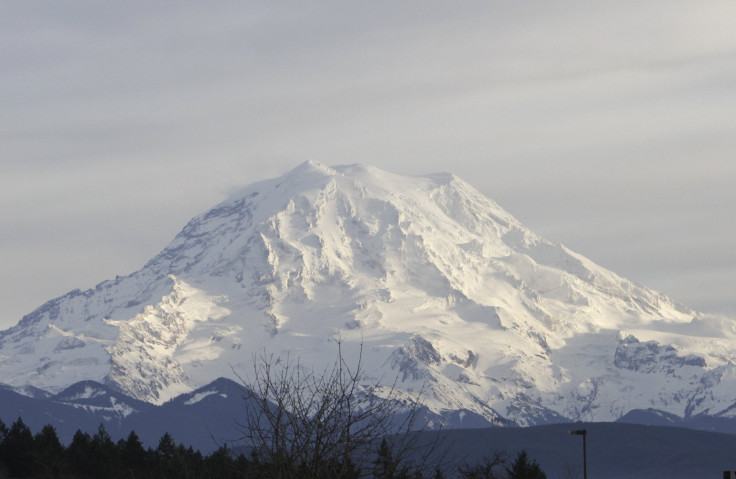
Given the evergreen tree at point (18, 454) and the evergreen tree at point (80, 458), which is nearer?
the evergreen tree at point (18, 454)

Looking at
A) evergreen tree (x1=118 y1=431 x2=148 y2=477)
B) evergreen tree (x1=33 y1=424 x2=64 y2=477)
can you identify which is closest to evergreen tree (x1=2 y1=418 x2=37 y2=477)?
evergreen tree (x1=33 y1=424 x2=64 y2=477)

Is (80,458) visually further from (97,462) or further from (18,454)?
(18,454)

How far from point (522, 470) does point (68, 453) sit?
49041mm

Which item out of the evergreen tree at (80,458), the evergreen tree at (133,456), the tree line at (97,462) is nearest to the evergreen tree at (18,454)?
the tree line at (97,462)

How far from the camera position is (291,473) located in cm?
3259

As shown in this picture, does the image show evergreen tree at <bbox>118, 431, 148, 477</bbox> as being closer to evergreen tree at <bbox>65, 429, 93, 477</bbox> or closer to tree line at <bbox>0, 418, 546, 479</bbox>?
tree line at <bbox>0, 418, 546, 479</bbox>

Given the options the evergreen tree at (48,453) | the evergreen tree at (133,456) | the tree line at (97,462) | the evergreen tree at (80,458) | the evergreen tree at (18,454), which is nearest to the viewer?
the tree line at (97,462)

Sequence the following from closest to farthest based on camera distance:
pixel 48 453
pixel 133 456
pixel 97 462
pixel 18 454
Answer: pixel 48 453 < pixel 18 454 < pixel 97 462 < pixel 133 456

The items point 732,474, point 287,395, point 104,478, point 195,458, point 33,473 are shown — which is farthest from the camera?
point 195,458

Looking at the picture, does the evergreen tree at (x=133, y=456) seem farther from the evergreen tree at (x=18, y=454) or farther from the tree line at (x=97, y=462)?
the evergreen tree at (x=18, y=454)

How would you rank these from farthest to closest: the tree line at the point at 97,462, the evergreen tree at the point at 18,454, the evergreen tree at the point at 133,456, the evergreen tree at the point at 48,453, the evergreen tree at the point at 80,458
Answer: the evergreen tree at the point at 133,456 < the evergreen tree at the point at 80,458 < the evergreen tree at the point at 18,454 < the evergreen tree at the point at 48,453 < the tree line at the point at 97,462

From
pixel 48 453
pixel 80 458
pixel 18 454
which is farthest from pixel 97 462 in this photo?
pixel 48 453

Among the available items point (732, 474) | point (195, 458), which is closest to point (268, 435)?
point (732, 474)

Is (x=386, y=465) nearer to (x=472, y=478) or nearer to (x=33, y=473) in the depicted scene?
(x=472, y=478)
